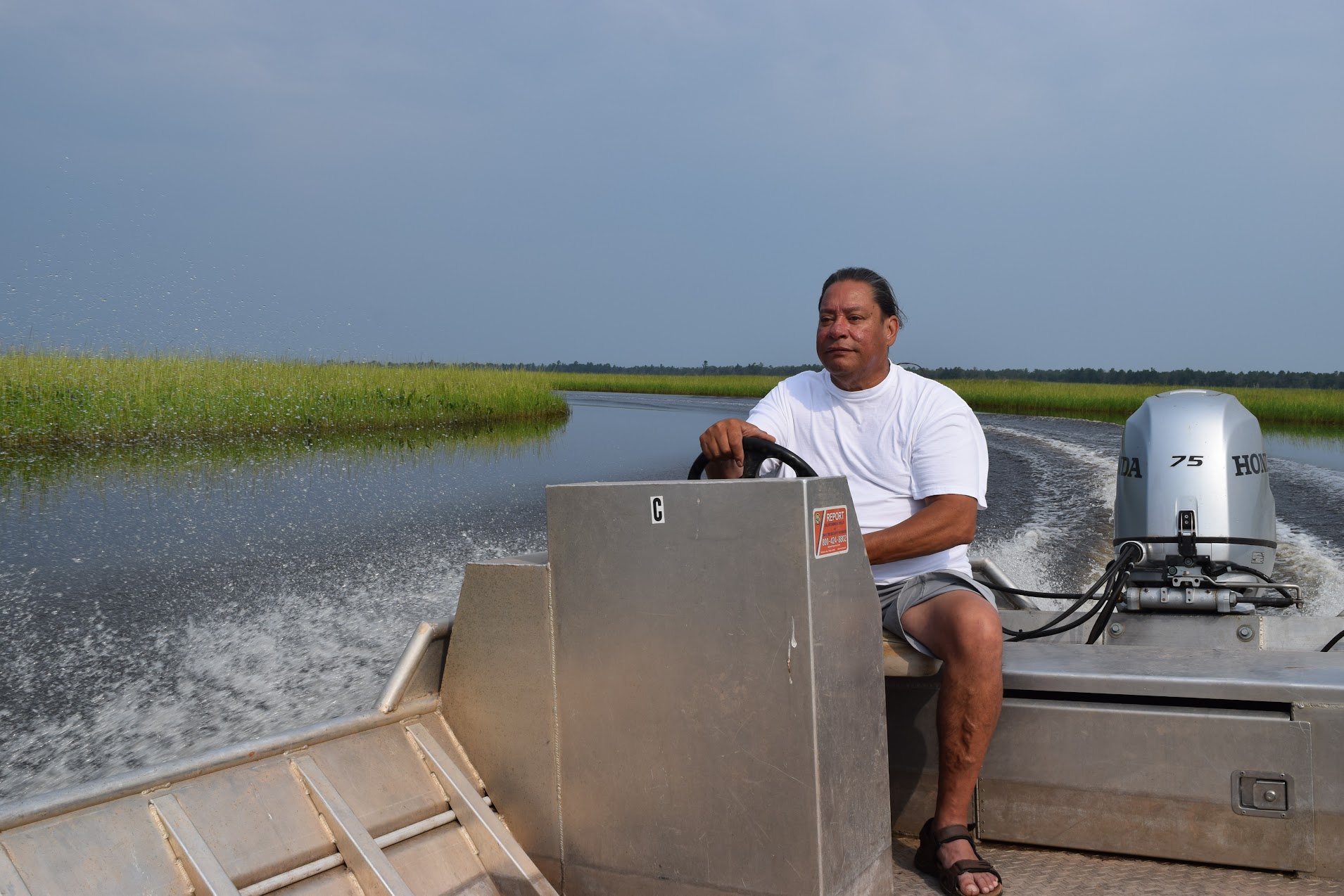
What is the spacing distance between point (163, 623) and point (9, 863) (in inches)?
123

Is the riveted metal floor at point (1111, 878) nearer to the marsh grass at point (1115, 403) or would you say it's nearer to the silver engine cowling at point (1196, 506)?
the silver engine cowling at point (1196, 506)

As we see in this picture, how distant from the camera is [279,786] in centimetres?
196

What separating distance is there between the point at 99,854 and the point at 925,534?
1.67 meters

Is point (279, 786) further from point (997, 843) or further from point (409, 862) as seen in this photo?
point (997, 843)

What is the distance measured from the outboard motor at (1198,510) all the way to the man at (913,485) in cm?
100

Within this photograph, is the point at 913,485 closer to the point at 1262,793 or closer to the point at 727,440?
the point at 727,440

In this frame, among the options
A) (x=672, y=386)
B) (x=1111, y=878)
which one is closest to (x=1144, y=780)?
(x=1111, y=878)

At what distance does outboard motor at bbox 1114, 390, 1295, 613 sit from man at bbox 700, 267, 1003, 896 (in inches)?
39.5

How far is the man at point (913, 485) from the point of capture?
2.17 m

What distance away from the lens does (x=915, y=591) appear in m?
2.38

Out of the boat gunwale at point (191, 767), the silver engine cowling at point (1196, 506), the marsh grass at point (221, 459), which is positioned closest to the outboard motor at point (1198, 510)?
the silver engine cowling at point (1196, 506)

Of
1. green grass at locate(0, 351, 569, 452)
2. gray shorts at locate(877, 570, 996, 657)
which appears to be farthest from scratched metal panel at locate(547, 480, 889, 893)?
green grass at locate(0, 351, 569, 452)

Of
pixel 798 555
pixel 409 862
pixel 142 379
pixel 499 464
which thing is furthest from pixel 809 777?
pixel 142 379

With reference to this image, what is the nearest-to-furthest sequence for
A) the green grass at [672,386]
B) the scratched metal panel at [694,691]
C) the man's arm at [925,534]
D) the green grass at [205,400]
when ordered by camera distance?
the scratched metal panel at [694,691] → the man's arm at [925,534] → the green grass at [205,400] → the green grass at [672,386]
